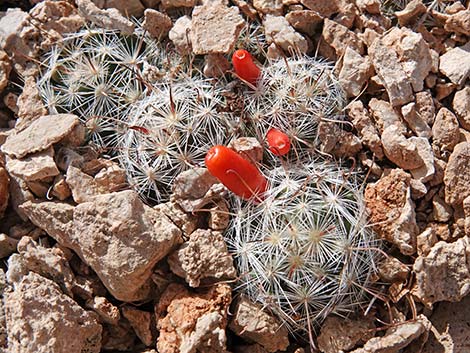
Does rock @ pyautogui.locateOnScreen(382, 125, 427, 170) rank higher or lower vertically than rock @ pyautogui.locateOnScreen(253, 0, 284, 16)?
lower

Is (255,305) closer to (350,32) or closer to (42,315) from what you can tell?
(42,315)

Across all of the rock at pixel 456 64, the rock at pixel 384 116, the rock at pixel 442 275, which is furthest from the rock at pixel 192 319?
the rock at pixel 456 64

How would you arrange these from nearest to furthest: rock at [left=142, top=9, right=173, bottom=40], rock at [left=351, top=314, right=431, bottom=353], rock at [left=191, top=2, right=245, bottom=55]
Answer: rock at [left=351, top=314, right=431, bottom=353] → rock at [left=191, top=2, right=245, bottom=55] → rock at [left=142, top=9, right=173, bottom=40]

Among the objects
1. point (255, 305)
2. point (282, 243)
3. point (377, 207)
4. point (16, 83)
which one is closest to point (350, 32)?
point (377, 207)

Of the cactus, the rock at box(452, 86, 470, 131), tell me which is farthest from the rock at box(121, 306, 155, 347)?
the rock at box(452, 86, 470, 131)

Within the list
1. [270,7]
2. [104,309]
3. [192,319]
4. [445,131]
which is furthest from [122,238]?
[445,131]

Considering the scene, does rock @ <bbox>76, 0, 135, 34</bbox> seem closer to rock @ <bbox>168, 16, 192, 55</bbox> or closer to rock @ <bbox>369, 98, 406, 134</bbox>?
rock @ <bbox>168, 16, 192, 55</bbox>

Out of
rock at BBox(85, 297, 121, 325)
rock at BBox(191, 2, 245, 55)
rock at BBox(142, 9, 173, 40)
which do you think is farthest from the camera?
rock at BBox(142, 9, 173, 40)

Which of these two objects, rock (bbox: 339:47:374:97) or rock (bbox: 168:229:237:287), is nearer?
rock (bbox: 168:229:237:287)
